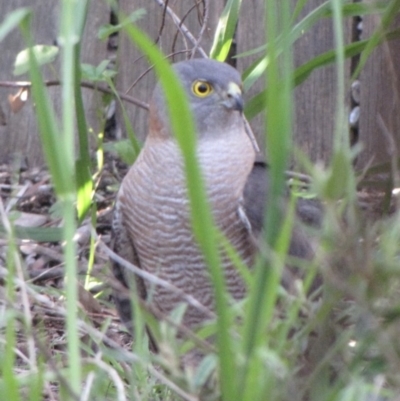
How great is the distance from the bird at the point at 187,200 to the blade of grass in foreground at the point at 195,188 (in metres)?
1.70

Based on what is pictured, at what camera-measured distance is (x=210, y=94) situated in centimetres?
307

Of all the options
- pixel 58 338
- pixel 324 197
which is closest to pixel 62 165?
pixel 324 197

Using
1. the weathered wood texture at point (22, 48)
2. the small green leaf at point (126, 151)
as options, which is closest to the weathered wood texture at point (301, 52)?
the weathered wood texture at point (22, 48)

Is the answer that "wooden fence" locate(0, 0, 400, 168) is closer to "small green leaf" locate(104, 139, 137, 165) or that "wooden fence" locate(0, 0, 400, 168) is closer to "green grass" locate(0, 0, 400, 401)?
"small green leaf" locate(104, 139, 137, 165)

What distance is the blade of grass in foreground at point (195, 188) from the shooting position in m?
1.04

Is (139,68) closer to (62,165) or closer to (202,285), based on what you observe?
(202,285)

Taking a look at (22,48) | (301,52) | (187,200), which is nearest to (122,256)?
(187,200)

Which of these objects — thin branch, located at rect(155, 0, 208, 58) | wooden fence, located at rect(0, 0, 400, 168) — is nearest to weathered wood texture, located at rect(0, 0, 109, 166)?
wooden fence, located at rect(0, 0, 400, 168)

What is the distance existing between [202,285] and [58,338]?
613 mm

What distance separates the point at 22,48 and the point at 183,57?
3.24 ft

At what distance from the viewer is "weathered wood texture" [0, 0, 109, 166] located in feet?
16.3

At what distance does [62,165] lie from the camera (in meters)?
1.18

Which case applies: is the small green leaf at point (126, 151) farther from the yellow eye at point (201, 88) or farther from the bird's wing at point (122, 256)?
the yellow eye at point (201, 88)

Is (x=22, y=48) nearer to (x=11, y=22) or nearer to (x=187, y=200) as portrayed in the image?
(x=187, y=200)
